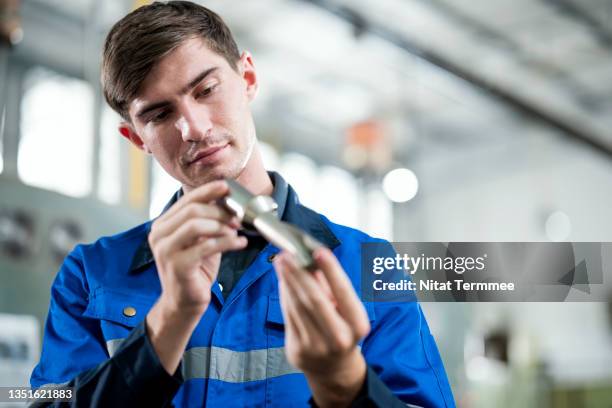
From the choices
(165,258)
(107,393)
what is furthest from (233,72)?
(107,393)

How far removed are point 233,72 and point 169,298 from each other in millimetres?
468

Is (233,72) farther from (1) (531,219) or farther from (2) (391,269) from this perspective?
(1) (531,219)

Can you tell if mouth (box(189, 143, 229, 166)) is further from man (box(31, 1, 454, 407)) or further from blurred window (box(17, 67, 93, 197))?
blurred window (box(17, 67, 93, 197))

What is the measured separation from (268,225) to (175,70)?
422 mm

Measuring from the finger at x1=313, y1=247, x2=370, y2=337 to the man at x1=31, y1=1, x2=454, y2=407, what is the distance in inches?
2.1

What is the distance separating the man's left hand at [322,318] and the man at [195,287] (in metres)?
0.03

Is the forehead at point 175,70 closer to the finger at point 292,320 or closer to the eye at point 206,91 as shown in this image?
the eye at point 206,91

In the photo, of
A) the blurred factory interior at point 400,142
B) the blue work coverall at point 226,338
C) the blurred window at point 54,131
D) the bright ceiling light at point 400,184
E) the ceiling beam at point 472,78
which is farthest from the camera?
the bright ceiling light at point 400,184

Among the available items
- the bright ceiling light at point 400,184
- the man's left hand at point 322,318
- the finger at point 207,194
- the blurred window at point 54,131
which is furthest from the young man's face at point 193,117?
the bright ceiling light at point 400,184

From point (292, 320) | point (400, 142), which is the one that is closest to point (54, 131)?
point (400, 142)

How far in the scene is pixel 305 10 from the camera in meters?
4.98

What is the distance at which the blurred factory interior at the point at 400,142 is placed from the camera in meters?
2.32

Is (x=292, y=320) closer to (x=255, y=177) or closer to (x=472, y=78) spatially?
(x=255, y=177)

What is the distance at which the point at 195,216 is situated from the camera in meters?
0.79
